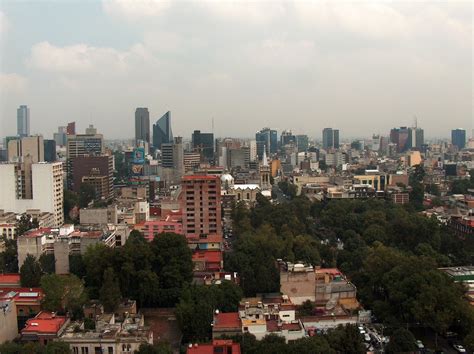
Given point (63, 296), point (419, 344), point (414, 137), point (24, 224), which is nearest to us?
point (419, 344)

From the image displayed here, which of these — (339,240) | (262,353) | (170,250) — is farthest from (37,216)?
(262,353)

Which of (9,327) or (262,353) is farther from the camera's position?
(9,327)

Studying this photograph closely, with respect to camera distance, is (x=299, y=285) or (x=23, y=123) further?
(x=23, y=123)

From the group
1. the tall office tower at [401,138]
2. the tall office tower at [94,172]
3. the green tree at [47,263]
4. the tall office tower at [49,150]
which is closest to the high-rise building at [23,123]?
the tall office tower at [49,150]

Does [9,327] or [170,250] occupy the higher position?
[170,250]

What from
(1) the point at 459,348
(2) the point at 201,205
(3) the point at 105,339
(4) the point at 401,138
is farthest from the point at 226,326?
(4) the point at 401,138

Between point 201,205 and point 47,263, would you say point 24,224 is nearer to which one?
point 47,263

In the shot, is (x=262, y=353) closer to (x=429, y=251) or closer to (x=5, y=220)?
(x=429, y=251)
